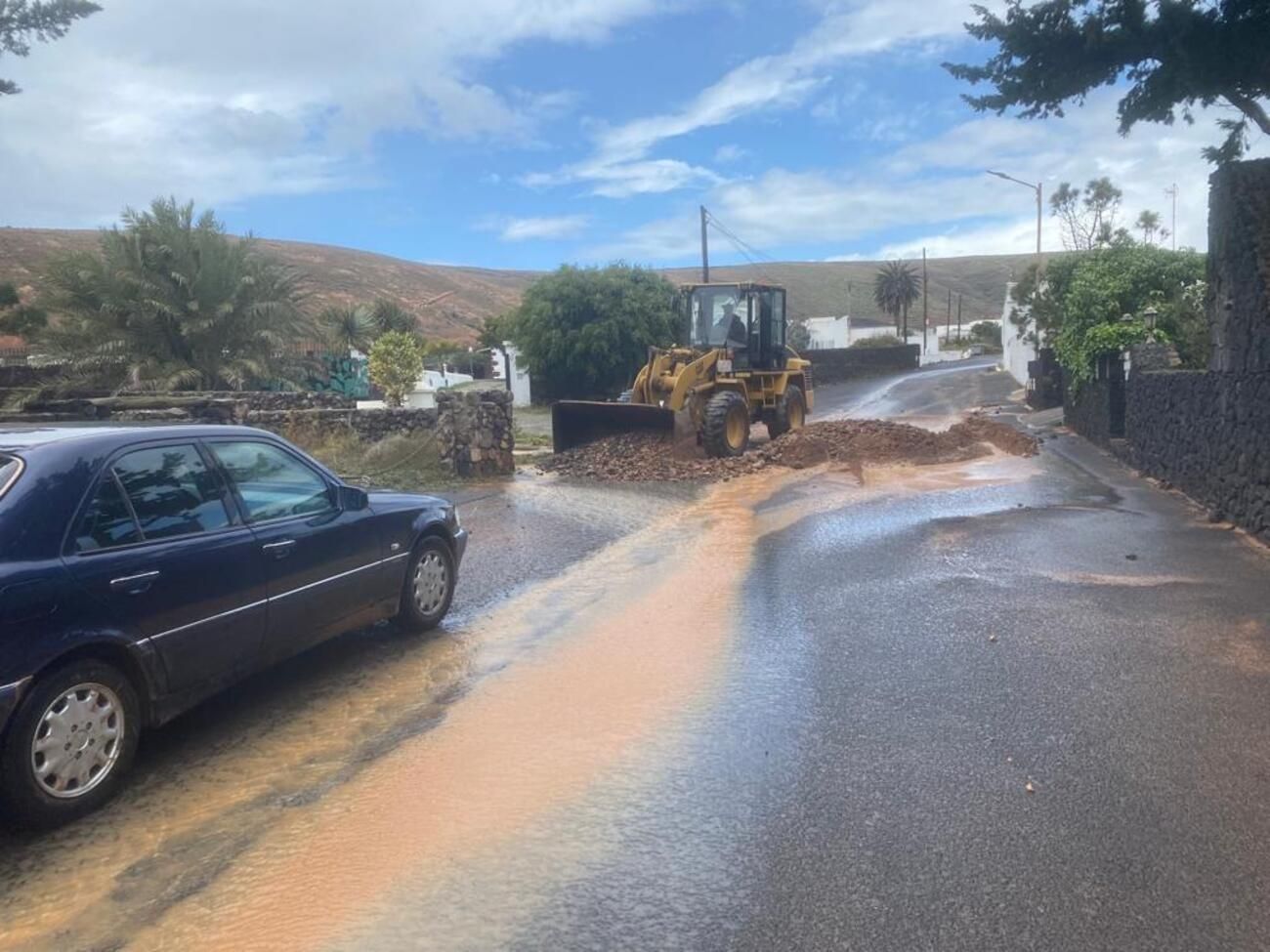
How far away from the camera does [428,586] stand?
7.08m

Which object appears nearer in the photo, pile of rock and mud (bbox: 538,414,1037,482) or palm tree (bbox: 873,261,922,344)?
pile of rock and mud (bbox: 538,414,1037,482)

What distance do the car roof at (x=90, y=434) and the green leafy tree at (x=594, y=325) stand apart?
107ft

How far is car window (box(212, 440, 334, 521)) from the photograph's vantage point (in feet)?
18.1

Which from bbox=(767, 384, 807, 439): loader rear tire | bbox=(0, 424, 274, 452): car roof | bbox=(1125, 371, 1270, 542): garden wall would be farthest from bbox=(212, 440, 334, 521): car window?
bbox=(767, 384, 807, 439): loader rear tire

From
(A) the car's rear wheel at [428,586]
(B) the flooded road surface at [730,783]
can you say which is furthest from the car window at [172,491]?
(A) the car's rear wheel at [428,586]

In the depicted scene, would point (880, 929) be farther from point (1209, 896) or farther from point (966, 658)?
point (966, 658)

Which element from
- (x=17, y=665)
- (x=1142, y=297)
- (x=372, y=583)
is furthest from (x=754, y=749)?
(x=1142, y=297)

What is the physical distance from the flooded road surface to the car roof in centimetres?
153

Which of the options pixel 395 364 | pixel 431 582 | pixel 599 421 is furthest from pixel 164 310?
pixel 431 582

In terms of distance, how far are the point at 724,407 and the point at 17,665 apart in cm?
1424

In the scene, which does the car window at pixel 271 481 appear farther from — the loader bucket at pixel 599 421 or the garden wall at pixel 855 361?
the garden wall at pixel 855 361

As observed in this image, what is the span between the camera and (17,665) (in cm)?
392

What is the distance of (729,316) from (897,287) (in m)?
73.2

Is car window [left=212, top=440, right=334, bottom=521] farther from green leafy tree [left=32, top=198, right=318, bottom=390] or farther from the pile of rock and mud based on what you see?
green leafy tree [left=32, top=198, right=318, bottom=390]
